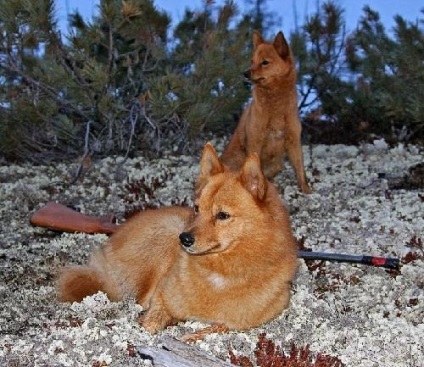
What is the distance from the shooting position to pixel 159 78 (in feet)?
37.9

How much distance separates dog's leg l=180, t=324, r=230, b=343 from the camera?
5.14 m

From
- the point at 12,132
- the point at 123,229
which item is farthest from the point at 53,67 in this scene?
the point at 123,229

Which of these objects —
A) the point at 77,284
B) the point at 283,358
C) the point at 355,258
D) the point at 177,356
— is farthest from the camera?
the point at 355,258

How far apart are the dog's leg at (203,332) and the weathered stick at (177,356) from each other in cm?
60

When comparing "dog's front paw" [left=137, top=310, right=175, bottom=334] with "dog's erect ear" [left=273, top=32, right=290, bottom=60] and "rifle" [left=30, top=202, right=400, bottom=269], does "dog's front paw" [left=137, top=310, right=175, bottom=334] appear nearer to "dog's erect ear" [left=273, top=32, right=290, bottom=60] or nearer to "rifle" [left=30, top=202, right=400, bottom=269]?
"rifle" [left=30, top=202, right=400, bottom=269]

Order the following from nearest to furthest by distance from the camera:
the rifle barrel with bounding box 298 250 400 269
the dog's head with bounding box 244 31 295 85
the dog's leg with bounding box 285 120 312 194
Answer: the rifle barrel with bounding box 298 250 400 269 < the dog's leg with bounding box 285 120 312 194 < the dog's head with bounding box 244 31 295 85

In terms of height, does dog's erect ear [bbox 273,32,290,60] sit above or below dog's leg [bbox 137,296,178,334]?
above

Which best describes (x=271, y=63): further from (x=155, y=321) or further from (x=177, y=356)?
(x=177, y=356)

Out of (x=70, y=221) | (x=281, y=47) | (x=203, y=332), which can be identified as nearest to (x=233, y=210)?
(x=203, y=332)

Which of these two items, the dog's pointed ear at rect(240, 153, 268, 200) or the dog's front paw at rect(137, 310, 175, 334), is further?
the dog's front paw at rect(137, 310, 175, 334)

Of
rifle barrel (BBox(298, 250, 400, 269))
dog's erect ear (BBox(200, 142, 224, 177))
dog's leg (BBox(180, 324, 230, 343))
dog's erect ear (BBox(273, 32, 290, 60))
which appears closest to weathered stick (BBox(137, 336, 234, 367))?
dog's leg (BBox(180, 324, 230, 343))

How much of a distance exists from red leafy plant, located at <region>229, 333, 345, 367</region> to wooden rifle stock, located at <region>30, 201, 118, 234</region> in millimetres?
3126

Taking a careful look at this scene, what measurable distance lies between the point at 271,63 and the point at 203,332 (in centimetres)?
576

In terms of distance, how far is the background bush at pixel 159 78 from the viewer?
35.4ft
